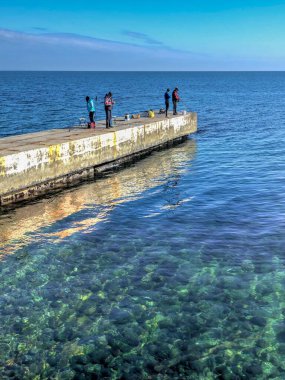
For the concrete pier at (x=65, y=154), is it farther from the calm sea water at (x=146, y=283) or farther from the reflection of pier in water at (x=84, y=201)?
the calm sea water at (x=146, y=283)

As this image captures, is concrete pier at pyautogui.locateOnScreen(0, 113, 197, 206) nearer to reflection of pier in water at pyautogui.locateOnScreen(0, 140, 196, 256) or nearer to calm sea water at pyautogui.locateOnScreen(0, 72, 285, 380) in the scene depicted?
reflection of pier in water at pyautogui.locateOnScreen(0, 140, 196, 256)

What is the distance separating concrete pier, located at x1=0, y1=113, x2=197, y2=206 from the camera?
55.8ft

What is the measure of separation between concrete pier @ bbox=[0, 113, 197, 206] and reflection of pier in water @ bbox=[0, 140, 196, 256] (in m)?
A: 0.78

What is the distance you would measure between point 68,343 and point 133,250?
4.50 metres

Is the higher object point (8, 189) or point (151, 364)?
point (8, 189)

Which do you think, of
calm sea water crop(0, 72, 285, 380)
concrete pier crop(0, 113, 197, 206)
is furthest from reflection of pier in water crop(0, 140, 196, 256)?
concrete pier crop(0, 113, 197, 206)

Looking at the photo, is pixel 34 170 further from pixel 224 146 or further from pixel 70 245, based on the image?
pixel 224 146

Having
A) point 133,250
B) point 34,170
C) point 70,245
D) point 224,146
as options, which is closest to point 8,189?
point 34,170

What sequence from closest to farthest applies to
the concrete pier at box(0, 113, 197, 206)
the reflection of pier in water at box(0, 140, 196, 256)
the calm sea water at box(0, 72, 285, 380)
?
the calm sea water at box(0, 72, 285, 380) → the reflection of pier in water at box(0, 140, 196, 256) → the concrete pier at box(0, 113, 197, 206)

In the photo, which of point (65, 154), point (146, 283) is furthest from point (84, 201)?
point (146, 283)

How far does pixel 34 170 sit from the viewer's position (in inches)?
705

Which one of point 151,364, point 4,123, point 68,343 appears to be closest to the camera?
point 151,364

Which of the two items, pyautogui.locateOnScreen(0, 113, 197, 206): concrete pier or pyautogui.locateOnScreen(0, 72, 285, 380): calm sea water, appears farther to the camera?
pyautogui.locateOnScreen(0, 113, 197, 206): concrete pier

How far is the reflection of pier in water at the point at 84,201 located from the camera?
14078 mm
